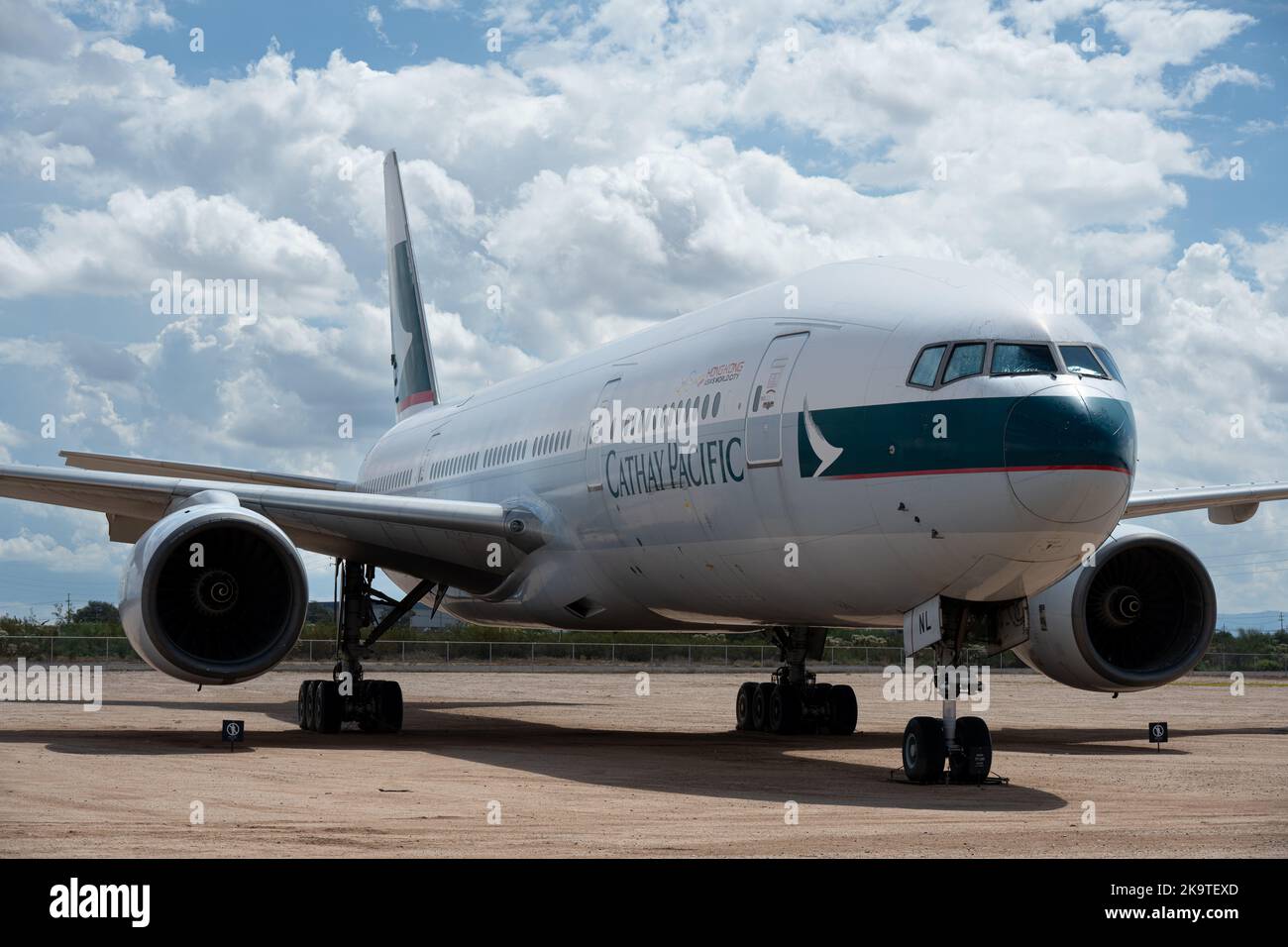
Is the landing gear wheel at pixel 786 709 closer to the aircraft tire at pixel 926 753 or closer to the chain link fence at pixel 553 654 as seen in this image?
the aircraft tire at pixel 926 753

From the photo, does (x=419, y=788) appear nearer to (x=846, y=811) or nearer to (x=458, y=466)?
(x=846, y=811)

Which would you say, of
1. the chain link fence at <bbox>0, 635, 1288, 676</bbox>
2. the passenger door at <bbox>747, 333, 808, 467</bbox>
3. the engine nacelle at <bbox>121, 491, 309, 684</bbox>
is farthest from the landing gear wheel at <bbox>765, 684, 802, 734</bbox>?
the chain link fence at <bbox>0, 635, 1288, 676</bbox>

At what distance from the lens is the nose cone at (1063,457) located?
10.6 meters

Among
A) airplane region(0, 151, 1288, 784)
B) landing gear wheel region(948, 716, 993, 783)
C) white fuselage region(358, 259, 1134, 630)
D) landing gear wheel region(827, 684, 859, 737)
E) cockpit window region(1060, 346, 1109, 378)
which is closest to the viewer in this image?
white fuselage region(358, 259, 1134, 630)

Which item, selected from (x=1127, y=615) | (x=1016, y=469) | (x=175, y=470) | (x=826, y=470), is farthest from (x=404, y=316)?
(x=1016, y=469)

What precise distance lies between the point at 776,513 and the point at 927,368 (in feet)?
6.62

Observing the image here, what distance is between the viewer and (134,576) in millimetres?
14734

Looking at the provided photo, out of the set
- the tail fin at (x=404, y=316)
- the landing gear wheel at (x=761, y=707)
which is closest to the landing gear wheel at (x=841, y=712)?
the landing gear wheel at (x=761, y=707)

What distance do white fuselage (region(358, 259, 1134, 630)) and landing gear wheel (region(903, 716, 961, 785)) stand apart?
0.99m

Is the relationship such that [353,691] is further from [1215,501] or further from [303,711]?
[1215,501]

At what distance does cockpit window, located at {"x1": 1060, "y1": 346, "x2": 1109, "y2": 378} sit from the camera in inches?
443

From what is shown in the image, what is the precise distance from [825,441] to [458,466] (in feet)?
33.8

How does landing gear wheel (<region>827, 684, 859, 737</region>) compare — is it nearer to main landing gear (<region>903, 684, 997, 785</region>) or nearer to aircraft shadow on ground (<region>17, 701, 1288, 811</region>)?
aircraft shadow on ground (<region>17, 701, 1288, 811</region>)
